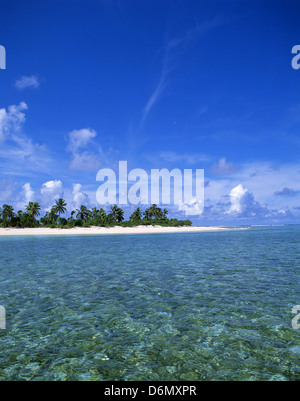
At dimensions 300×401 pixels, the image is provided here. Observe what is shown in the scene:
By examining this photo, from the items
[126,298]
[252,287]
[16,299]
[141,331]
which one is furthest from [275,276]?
[16,299]

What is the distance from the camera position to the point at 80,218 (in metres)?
130

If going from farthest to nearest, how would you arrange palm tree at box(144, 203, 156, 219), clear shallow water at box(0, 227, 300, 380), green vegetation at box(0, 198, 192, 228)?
1. palm tree at box(144, 203, 156, 219)
2. green vegetation at box(0, 198, 192, 228)
3. clear shallow water at box(0, 227, 300, 380)

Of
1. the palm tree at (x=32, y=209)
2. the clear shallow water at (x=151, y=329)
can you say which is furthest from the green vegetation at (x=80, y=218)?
the clear shallow water at (x=151, y=329)

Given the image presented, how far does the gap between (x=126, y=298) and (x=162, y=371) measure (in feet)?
21.8

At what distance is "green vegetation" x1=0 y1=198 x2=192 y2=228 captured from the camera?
112 m

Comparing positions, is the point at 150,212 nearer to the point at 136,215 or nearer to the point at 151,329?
the point at 136,215

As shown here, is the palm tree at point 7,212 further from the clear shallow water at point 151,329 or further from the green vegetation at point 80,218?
the clear shallow water at point 151,329

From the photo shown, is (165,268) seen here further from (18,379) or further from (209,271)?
(18,379)

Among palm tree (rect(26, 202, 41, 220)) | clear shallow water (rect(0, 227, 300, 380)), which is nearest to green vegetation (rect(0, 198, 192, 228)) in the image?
palm tree (rect(26, 202, 41, 220))

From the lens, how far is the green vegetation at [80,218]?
367 feet

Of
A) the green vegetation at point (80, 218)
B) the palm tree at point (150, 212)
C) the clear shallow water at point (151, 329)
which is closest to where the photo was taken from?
the clear shallow water at point (151, 329)

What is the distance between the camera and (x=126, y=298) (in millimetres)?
12867

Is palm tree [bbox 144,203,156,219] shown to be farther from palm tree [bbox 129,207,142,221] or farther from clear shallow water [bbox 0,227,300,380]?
clear shallow water [bbox 0,227,300,380]

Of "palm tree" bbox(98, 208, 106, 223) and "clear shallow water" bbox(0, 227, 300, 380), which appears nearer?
"clear shallow water" bbox(0, 227, 300, 380)
